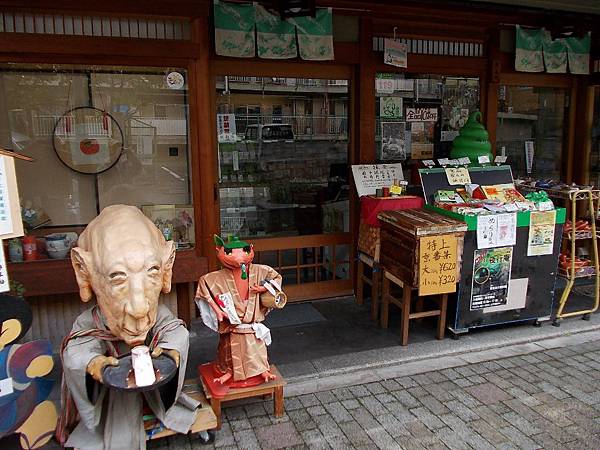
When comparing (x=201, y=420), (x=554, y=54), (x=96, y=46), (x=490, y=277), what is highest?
(x=554, y=54)

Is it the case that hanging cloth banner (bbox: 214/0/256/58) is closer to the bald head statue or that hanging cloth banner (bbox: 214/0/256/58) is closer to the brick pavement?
the bald head statue

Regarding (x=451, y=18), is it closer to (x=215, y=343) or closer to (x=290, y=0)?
(x=290, y=0)

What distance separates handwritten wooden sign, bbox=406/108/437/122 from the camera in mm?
6812

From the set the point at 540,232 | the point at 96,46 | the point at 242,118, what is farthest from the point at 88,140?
the point at 540,232

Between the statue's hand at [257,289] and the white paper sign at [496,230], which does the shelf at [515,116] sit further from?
the statue's hand at [257,289]

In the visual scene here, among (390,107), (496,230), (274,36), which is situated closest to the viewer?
(496,230)

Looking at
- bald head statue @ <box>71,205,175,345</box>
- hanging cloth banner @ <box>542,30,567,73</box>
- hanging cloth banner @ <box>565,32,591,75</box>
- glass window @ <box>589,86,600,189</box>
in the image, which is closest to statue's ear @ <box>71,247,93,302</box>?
bald head statue @ <box>71,205,175,345</box>

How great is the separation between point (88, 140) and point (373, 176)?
329cm

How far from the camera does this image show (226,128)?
233 inches

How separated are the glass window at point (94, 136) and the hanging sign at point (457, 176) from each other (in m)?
3.06

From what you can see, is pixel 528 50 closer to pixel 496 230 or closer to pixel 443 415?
pixel 496 230

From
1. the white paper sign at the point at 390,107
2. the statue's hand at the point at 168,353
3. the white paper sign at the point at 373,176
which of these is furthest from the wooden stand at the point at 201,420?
the white paper sign at the point at 390,107

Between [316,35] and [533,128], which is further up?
[316,35]

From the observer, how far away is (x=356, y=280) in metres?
6.63
